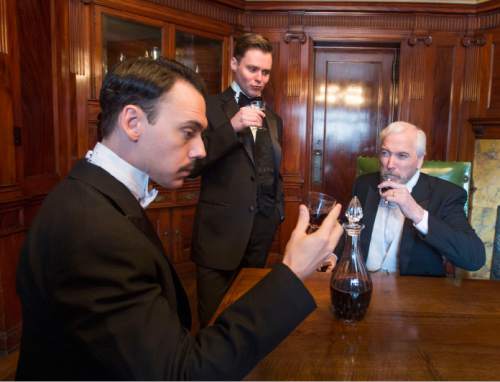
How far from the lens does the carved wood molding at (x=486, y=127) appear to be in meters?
3.97

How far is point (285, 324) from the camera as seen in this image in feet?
2.69

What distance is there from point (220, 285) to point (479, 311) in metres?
1.19

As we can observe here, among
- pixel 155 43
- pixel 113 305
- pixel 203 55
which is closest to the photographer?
A: pixel 113 305

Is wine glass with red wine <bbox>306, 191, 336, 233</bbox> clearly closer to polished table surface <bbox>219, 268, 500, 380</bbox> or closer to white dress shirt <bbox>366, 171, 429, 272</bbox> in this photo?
polished table surface <bbox>219, 268, 500, 380</bbox>

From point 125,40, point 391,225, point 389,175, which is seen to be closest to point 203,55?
point 125,40

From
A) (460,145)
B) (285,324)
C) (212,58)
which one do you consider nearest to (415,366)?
(285,324)

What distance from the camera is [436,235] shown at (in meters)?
1.62

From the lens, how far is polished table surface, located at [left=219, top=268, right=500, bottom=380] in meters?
0.93

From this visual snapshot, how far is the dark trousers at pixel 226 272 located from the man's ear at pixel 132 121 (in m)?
1.30

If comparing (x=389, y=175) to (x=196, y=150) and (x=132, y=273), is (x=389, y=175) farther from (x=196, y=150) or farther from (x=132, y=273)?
(x=132, y=273)

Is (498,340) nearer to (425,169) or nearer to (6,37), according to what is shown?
(425,169)

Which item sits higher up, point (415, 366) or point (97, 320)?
point (97, 320)

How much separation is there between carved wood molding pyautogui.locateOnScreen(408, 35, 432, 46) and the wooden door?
21 cm

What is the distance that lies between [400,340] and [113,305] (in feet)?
2.31
